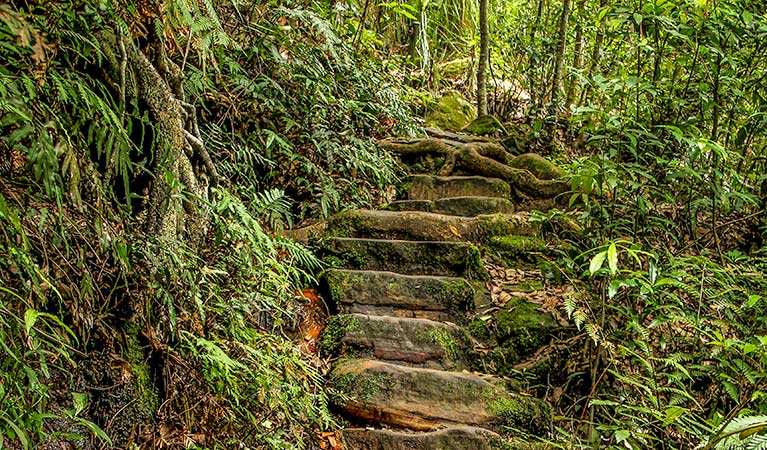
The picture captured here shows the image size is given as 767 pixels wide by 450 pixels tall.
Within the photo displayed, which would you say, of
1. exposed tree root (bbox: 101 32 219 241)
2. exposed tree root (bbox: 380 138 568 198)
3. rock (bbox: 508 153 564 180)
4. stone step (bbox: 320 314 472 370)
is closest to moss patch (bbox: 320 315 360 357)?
stone step (bbox: 320 314 472 370)

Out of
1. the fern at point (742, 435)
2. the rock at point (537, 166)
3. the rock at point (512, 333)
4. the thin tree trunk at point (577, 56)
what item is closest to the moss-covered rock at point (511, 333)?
the rock at point (512, 333)

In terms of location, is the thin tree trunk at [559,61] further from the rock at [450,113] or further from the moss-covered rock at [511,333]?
the moss-covered rock at [511,333]

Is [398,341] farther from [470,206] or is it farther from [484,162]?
[484,162]

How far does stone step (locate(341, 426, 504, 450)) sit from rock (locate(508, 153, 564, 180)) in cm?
325

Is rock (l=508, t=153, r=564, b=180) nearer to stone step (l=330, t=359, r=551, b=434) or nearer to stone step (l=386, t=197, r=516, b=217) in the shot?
stone step (l=386, t=197, r=516, b=217)

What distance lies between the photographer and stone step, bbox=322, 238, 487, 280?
390 cm

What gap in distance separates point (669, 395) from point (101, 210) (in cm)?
289

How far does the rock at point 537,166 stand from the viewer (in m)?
5.41

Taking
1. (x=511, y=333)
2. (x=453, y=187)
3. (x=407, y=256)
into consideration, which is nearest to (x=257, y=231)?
(x=407, y=256)

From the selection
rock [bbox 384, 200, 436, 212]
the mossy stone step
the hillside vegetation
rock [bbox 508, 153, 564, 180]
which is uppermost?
the hillside vegetation

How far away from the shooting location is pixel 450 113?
7531 millimetres

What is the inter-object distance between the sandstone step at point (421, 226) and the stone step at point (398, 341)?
3.29 feet


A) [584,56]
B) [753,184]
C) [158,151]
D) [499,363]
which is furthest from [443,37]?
[158,151]

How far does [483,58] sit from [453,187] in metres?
2.39
